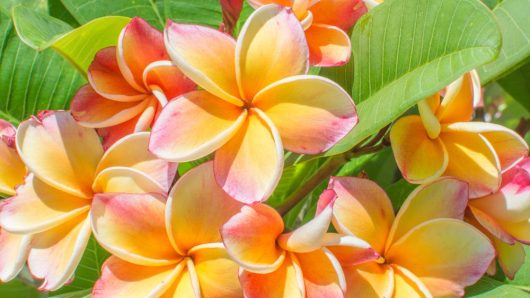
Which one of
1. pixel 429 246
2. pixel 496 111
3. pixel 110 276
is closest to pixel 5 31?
pixel 110 276

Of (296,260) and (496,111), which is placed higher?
(296,260)

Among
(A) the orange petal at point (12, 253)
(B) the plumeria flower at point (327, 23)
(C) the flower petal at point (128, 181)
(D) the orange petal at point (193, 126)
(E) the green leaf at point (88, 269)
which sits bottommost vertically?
(E) the green leaf at point (88, 269)

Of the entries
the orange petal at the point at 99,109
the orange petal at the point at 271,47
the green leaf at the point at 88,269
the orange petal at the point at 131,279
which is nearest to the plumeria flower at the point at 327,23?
the orange petal at the point at 271,47

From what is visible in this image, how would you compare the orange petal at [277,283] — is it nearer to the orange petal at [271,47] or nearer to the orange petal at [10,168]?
the orange petal at [271,47]

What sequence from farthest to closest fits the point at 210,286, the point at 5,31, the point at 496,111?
the point at 496,111 → the point at 5,31 → the point at 210,286

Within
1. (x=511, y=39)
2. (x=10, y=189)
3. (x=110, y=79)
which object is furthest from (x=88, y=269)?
(x=511, y=39)

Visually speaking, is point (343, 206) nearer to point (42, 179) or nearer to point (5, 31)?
point (42, 179)

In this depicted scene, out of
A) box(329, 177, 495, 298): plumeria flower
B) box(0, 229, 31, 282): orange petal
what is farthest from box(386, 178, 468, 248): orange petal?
box(0, 229, 31, 282): orange petal

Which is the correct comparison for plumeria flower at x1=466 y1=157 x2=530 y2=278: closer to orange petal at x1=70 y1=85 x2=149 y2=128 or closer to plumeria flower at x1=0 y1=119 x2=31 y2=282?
orange petal at x1=70 y1=85 x2=149 y2=128
